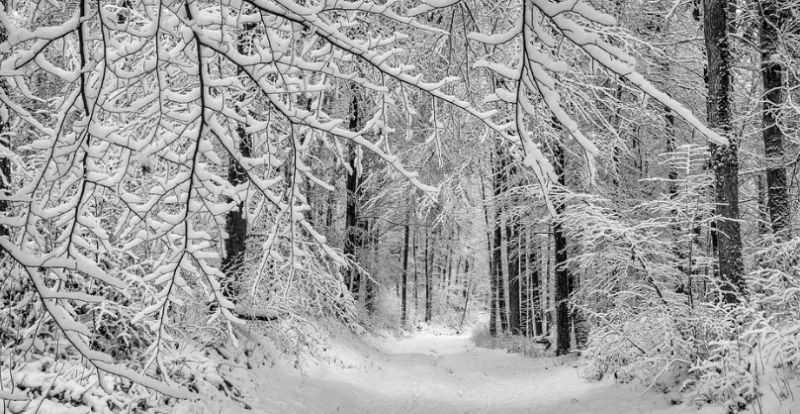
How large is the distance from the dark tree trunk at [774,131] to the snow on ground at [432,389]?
123 inches

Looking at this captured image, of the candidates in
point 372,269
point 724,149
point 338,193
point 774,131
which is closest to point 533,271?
point 338,193

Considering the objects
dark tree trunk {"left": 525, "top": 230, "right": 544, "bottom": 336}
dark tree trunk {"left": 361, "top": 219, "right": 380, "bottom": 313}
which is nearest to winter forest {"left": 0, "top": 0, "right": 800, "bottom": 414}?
dark tree trunk {"left": 525, "top": 230, "right": 544, "bottom": 336}

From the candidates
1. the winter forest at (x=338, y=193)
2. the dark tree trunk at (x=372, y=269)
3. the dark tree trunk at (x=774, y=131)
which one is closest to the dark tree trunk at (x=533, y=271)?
the winter forest at (x=338, y=193)

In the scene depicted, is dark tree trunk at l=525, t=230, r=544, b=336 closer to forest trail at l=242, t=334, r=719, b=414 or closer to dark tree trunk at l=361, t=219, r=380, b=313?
forest trail at l=242, t=334, r=719, b=414

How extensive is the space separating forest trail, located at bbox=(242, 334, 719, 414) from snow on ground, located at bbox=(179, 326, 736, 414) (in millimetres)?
17

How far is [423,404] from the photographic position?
9000mm

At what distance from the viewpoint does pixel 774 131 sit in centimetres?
727

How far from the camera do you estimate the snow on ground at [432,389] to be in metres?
7.23

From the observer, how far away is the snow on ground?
23.7 ft

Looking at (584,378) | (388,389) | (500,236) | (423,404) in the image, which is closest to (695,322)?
(584,378)

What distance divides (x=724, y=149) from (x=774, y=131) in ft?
5.86

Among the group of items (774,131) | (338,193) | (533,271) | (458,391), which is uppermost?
(338,193)

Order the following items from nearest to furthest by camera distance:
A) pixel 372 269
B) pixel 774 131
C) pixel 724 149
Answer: pixel 724 149 < pixel 774 131 < pixel 372 269

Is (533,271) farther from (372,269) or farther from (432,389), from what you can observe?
(372,269)
